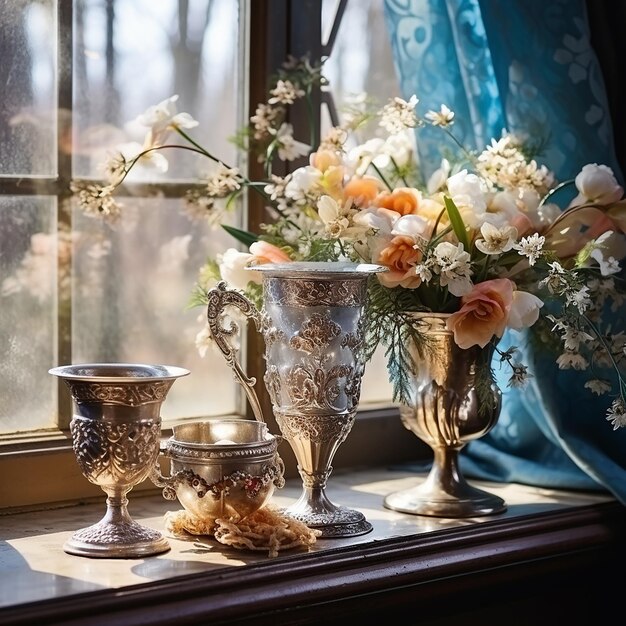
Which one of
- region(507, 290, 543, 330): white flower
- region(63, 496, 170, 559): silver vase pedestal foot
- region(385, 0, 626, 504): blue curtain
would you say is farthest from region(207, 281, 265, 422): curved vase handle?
region(385, 0, 626, 504): blue curtain

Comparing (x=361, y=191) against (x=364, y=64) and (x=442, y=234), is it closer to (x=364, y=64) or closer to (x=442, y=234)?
(x=442, y=234)

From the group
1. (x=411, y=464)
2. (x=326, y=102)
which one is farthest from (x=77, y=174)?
(x=411, y=464)

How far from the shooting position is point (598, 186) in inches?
61.6

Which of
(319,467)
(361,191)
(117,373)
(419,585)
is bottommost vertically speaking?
(419,585)

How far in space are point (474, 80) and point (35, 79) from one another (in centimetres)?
63

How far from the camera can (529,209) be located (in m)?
1.60

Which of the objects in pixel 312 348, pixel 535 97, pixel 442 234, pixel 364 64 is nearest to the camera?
pixel 312 348

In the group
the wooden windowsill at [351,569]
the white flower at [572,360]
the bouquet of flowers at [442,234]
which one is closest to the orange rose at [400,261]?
the bouquet of flowers at [442,234]

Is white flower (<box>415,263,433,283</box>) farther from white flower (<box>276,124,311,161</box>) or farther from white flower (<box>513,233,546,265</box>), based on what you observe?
white flower (<box>276,124,311,161</box>)

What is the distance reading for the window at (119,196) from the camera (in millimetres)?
1556

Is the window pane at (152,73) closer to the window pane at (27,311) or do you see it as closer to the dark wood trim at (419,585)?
the window pane at (27,311)

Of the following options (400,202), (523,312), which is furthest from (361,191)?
(523,312)

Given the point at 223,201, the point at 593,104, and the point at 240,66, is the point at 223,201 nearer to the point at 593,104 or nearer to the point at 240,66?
the point at 240,66

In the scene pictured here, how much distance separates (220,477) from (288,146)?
1.77 ft
